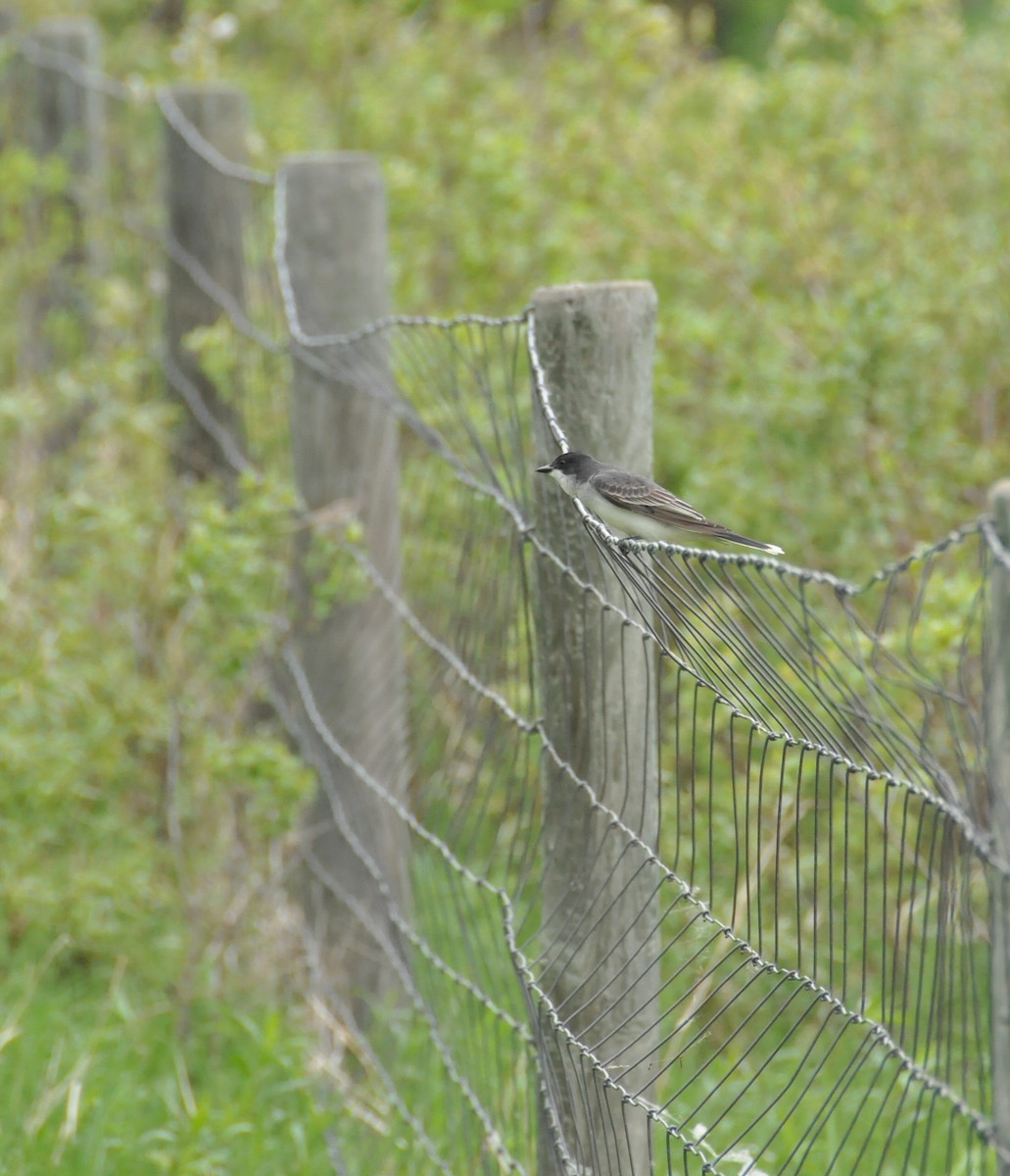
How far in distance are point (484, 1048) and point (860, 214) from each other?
12.8 feet

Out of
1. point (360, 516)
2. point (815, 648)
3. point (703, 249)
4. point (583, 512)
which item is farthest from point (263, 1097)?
point (703, 249)

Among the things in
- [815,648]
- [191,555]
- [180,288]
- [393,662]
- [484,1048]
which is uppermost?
[180,288]

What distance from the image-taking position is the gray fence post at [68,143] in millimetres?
6191

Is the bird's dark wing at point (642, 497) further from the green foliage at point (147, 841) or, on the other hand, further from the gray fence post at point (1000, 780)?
the green foliage at point (147, 841)

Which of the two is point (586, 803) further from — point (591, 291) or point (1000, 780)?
point (1000, 780)

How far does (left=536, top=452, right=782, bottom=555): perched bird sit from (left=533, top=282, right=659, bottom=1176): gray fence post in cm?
5

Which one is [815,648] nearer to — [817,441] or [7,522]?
[817,441]

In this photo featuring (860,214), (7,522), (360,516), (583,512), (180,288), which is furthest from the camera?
(860,214)

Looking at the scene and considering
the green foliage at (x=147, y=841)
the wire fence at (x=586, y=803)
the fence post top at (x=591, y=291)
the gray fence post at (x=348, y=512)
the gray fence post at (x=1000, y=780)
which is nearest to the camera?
the gray fence post at (x=1000, y=780)

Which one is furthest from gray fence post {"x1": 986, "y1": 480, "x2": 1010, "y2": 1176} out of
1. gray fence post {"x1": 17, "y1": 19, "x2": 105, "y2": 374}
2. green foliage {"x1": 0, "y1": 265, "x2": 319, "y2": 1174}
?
gray fence post {"x1": 17, "y1": 19, "x2": 105, "y2": 374}

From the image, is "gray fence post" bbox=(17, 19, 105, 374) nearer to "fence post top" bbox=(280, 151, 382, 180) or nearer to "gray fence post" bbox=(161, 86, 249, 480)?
"gray fence post" bbox=(161, 86, 249, 480)

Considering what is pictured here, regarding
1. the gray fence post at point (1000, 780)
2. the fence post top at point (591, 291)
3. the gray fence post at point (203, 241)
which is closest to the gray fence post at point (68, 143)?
the gray fence post at point (203, 241)

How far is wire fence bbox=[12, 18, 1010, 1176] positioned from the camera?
5.01 ft

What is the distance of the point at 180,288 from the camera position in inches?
190
